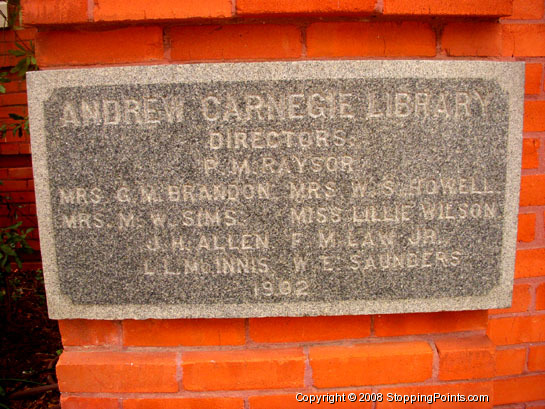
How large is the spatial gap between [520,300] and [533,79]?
0.75 meters

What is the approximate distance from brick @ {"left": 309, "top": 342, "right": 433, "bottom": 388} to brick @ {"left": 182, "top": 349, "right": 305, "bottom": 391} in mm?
62

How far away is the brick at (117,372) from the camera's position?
3.83ft

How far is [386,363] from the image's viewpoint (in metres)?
1.19

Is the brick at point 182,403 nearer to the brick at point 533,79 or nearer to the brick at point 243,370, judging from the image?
the brick at point 243,370

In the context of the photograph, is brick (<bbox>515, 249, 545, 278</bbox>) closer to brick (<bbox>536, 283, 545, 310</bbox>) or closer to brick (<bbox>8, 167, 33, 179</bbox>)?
brick (<bbox>536, 283, 545, 310</bbox>)

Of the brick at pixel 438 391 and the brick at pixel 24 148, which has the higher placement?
the brick at pixel 24 148

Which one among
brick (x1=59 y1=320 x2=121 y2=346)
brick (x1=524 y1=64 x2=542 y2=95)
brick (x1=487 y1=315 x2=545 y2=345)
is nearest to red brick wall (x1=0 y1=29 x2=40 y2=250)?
brick (x1=59 y1=320 x2=121 y2=346)

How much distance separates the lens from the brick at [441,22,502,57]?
43.9 inches

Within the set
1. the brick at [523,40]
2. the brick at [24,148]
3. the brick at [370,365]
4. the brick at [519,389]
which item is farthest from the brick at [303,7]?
the brick at [24,148]

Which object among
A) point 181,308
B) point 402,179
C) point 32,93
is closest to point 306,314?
point 181,308

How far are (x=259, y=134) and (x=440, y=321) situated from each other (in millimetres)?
823

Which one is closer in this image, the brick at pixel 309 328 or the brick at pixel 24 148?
the brick at pixel 309 328

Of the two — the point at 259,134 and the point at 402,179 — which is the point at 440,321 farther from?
the point at 259,134

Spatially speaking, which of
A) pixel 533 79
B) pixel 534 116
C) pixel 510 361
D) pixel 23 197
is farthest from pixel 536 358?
pixel 23 197
